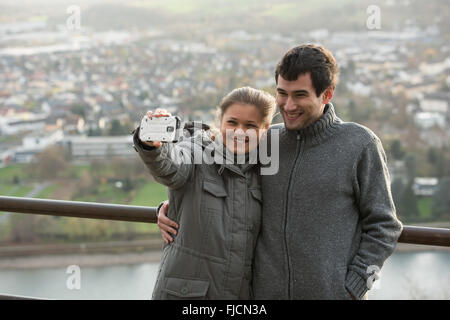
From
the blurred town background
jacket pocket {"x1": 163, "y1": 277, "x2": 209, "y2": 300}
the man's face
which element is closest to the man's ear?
the man's face

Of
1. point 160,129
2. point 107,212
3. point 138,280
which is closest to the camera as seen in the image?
point 160,129

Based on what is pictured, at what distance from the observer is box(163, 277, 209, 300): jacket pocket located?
124 centimetres

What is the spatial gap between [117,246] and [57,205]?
1773cm

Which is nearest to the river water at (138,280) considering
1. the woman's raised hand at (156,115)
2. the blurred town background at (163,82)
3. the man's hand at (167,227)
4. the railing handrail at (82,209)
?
the blurred town background at (163,82)

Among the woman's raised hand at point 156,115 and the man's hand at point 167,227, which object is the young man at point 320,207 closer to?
the man's hand at point 167,227

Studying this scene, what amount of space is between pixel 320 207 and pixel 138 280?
47.3 ft

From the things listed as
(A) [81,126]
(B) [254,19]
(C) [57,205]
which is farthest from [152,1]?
(C) [57,205]

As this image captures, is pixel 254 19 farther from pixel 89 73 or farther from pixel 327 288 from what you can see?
pixel 327 288

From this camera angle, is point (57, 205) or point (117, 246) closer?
point (57, 205)

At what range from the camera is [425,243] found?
1399mm

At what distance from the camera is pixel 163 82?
2775 centimetres

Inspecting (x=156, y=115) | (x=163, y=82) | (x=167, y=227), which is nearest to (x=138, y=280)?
(x=167, y=227)

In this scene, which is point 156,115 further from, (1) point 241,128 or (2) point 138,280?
(2) point 138,280

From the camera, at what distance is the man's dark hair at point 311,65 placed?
1.27 m
